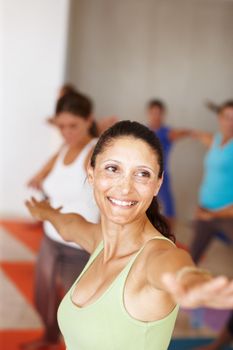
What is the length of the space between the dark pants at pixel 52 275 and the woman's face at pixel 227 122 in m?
1.66

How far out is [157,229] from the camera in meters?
1.50

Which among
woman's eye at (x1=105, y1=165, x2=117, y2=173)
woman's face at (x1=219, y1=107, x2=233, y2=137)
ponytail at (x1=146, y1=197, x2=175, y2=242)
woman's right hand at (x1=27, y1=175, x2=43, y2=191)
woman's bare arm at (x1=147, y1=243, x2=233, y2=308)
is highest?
woman's eye at (x1=105, y1=165, x2=117, y2=173)

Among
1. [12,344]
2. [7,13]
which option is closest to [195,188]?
[7,13]

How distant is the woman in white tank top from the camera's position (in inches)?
94.8

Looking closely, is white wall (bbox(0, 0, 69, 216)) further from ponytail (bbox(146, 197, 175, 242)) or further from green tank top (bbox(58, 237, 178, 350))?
green tank top (bbox(58, 237, 178, 350))

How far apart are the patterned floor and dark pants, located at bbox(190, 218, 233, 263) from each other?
1.31 feet

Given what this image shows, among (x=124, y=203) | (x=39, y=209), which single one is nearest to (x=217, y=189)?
(x=39, y=209)

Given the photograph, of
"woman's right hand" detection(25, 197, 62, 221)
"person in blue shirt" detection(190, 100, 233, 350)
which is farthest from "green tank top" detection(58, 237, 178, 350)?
"person in blue shirt" detection(190, 100, 233, 350)

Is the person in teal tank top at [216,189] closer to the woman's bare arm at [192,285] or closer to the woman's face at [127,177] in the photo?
the woman's face at [127,177]

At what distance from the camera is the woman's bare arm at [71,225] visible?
1.69 meters

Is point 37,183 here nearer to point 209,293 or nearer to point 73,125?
point 73,125

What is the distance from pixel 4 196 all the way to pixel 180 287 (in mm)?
5453

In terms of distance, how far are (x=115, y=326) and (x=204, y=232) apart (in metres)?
2.75

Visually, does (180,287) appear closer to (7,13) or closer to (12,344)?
(12,344)
